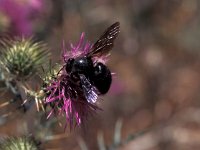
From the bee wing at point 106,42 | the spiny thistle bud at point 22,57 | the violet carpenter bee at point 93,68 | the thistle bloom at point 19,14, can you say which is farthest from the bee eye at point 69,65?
the thistle bloom at point 19,14

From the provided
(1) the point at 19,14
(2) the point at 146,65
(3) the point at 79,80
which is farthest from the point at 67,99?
(2) the point at 146,65

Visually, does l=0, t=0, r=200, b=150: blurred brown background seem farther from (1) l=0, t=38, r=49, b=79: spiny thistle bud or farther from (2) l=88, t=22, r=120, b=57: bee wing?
(2) l=88, t=22, r=120, b=57: bee wing

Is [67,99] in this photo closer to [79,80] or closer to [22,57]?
[79,80]

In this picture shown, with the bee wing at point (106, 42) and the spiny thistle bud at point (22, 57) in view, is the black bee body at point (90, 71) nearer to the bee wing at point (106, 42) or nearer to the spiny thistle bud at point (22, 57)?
the bee wing at point (106, 42)

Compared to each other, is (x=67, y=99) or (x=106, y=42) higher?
(x=106, y=42)

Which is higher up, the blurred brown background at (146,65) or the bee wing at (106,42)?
the blurred brown background at (146,65)

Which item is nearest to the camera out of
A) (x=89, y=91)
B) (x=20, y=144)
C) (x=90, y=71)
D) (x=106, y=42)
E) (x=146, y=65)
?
(x=89, y=91)

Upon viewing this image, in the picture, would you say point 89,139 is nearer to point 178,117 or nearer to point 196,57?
point 178,117
